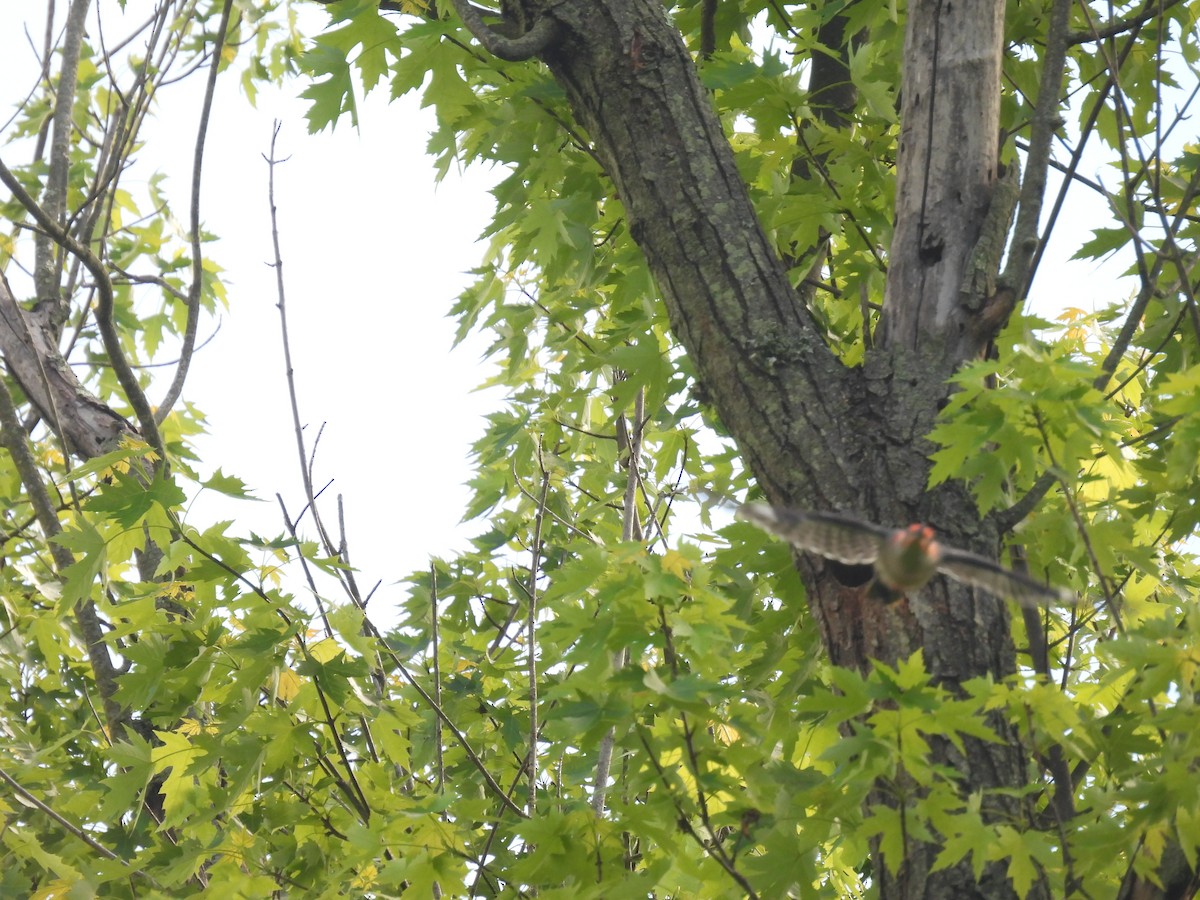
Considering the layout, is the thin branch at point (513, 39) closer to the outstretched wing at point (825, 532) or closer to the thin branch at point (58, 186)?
the outstretched wing at point (825, 532)

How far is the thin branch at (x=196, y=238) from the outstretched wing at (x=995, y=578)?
104 inches

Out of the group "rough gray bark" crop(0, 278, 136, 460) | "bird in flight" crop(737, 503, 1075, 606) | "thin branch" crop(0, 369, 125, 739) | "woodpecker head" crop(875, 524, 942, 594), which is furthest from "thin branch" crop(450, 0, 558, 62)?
"thin branch" crop(0, 369, 125, 739)

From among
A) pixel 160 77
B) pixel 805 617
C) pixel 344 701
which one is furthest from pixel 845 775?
pixel 160 77

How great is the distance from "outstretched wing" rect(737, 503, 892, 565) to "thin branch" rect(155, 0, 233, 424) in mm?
2366

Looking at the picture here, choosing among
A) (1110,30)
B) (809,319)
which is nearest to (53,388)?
(809,319)

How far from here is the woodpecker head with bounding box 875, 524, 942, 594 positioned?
1720 millimetres

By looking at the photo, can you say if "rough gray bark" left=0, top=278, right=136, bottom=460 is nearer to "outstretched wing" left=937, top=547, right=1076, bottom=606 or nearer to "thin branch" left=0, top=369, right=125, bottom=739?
"thin branch" left=0, top=369, right=125, bottom=739

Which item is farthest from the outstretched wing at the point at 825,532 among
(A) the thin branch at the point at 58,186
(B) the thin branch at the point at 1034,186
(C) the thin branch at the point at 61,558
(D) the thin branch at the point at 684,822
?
(A) the thin branch at the point at 58,186

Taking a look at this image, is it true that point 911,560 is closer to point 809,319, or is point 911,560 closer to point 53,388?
point 809,319

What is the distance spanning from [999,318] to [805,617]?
772 mm

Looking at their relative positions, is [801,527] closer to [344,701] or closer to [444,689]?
[344,701]

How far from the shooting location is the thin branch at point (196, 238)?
3311 mm

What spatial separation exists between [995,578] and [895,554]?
0.62 ft

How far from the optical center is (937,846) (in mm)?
1773
